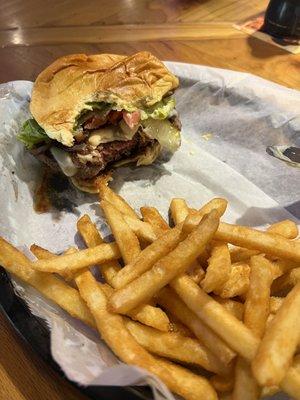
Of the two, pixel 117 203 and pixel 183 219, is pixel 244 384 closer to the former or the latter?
pixel 183 219

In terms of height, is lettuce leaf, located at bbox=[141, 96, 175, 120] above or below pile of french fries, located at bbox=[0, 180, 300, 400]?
above

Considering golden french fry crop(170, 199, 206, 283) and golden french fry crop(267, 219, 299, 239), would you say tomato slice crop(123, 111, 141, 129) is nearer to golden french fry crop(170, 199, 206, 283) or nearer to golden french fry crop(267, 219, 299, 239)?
golden french fry crop(170, 199, 206, 283)

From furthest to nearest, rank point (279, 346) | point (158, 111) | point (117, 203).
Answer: point (158, 111)
point (117, 203)
point (279, 346)

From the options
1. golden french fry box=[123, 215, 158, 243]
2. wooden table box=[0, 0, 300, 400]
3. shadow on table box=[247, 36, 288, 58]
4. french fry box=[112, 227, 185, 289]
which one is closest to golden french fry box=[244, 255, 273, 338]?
french fry box=[112, 227, 185, 289]

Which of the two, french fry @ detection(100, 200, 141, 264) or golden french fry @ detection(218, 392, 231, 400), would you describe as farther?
french fry @ detection(100, 200, 141, 264)

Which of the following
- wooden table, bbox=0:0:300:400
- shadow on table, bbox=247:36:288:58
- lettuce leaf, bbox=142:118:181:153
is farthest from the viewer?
shadow on table, bbox=247:36:288:58

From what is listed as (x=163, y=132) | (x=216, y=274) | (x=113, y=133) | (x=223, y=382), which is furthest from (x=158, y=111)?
(x=223, y=382)

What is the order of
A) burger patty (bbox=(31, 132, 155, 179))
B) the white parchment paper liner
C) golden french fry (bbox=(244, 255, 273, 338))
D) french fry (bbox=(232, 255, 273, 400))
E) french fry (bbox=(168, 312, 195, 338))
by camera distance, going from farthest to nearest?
burger patty (bbox=(31, 132, 155, 179)) → the white parchment paper liner → french fry (bbox=(168, 312, 195, 338)) → golden french fry (bbox=(244, 255, 273, 338)) → french fry (bbox=(232, 255, 273, 400))

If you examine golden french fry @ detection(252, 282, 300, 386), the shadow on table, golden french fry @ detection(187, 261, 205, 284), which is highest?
Answer: the shadow on table
